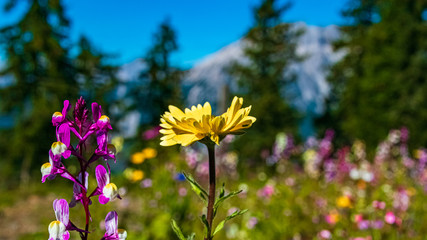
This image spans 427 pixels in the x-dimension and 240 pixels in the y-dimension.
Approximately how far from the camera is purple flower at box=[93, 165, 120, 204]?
847mm

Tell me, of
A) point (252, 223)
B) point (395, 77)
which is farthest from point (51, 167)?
point (395, 77)

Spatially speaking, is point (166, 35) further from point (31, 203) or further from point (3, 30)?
point (31, 203)

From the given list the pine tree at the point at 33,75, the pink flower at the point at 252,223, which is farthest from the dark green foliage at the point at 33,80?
the pink flower at the point at 252,223

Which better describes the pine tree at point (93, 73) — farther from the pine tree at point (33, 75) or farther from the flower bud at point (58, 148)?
the flower bud at point (58, 148)

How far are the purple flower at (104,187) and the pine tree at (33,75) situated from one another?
13918mm

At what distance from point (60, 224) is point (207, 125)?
40 cm

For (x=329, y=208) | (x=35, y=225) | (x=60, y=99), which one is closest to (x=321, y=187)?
(x=329, y=208)

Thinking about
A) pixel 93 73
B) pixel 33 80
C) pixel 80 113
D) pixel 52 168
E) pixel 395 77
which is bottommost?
pixel 52 168

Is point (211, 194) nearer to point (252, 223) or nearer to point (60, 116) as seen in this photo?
point (60, 116)

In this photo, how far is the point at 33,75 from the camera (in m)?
15.1

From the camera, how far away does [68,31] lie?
15.6m

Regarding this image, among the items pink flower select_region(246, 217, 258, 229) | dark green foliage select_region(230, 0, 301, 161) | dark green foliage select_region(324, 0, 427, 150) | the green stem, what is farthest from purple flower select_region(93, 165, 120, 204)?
dark green foliage select_region(230, 0, 301, 161)

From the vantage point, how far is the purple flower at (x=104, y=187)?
85 cm

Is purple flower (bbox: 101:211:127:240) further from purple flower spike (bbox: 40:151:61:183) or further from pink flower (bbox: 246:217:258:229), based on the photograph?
pink flower (bbox: 246:217:258:229)
